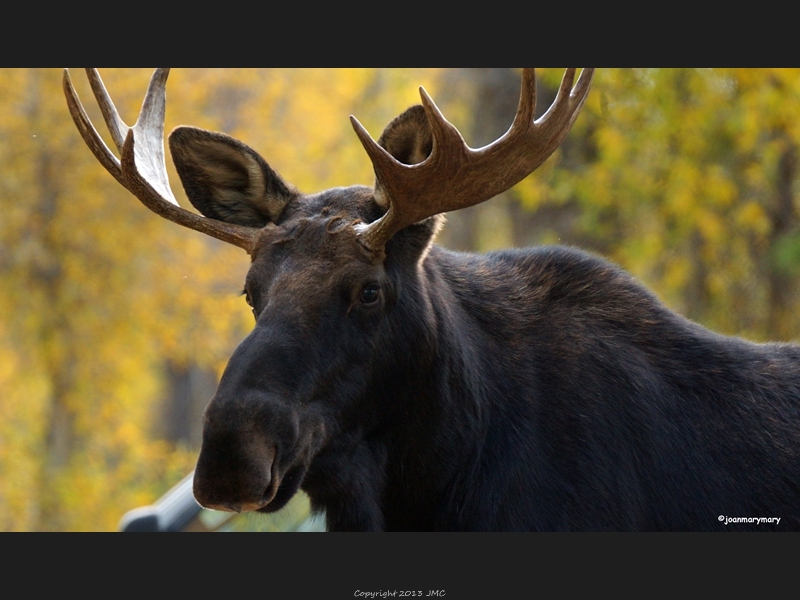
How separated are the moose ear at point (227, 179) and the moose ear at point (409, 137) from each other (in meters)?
0.46

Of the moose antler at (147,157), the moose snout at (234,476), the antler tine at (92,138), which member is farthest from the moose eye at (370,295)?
the antler tine at (92,138)

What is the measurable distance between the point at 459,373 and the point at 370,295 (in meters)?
0.49

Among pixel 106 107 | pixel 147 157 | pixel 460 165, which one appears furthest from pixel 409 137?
pixel 106 107

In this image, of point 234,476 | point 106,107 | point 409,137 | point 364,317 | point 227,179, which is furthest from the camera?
point 106,107

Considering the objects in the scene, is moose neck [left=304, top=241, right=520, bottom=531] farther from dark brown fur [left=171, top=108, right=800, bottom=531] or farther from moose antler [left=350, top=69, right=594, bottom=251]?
moose antler [left=350, top=69, right=594, bottom=251]

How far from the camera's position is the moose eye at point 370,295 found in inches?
149

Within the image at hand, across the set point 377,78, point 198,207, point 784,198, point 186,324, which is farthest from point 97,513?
point 198,207

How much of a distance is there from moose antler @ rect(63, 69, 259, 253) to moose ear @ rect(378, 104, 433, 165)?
2.06 ft

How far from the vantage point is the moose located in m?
3.72

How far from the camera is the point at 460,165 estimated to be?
12.7 feet

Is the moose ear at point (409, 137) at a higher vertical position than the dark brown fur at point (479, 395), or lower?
higher

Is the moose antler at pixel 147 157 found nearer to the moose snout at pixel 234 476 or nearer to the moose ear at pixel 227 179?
the moose ear at pixel 227 179

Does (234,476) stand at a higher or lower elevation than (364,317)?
lower

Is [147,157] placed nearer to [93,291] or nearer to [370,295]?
[370,295]
